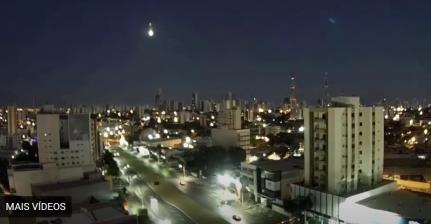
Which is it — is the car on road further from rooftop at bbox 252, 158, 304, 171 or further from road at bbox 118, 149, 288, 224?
rooftop at bbox 252, 158, 304, 171

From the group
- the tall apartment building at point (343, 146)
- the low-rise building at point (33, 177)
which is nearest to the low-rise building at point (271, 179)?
the tall apartment building at point (343, 146)

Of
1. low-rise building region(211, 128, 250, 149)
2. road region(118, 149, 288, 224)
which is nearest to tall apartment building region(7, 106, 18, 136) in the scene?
road region(118, 149, 288, 224)

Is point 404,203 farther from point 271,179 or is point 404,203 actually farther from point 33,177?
point 33,177

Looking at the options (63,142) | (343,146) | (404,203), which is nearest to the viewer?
(404,203)

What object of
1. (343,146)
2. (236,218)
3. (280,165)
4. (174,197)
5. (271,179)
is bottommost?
(174,197)

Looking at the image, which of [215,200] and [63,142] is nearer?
[215,200]

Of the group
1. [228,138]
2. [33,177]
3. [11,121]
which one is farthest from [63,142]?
[11,121]
